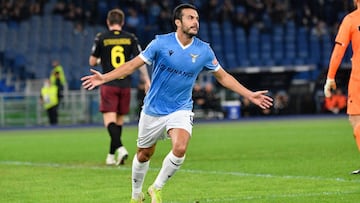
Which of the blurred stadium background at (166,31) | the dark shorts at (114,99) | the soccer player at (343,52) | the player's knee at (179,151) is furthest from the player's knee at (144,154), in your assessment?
the blurred stadium background at (166,31)

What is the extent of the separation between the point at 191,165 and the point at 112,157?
135 centimetres

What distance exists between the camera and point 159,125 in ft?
35.4

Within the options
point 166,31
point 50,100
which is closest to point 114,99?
point 50,100

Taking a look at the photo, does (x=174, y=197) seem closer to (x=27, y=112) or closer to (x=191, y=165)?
(x=191, y=165)

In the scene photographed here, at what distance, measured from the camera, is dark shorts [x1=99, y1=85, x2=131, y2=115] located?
16.9 metres

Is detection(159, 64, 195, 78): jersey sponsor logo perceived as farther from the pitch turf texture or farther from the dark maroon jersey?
the dark maroon jersey

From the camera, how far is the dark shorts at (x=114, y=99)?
16.9 meters

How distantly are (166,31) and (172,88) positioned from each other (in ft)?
107

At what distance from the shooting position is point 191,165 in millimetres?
16375

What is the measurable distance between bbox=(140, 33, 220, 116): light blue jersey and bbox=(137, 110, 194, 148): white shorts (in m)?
0.06

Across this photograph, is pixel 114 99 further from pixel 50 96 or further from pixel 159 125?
pixel 50 96

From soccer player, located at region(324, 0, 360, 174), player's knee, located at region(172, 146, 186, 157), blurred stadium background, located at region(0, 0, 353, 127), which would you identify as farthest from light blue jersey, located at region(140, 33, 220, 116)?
blurred stadium background, located at region(0, 0, 353, 127)

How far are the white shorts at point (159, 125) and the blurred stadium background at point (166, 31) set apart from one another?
25.7m

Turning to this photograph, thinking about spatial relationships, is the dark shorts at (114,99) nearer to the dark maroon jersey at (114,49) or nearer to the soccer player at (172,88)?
the dark maroon jersey at (114,49)
